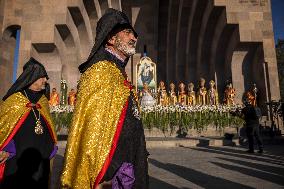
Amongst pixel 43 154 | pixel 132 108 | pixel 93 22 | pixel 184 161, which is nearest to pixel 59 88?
pixel 93 22

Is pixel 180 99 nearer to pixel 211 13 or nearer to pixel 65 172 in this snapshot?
pixel 211 13

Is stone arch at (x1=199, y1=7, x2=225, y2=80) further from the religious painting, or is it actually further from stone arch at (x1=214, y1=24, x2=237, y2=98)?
the religious painting

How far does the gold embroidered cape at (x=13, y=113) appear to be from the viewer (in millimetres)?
3330

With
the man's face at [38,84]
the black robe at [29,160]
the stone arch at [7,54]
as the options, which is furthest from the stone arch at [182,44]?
the black robe at [29,160]

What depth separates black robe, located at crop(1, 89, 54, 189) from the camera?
314cm

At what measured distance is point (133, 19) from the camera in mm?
29703

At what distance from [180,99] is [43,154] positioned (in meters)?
17.8

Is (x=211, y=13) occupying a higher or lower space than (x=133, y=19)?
lower

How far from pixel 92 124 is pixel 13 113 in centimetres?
225

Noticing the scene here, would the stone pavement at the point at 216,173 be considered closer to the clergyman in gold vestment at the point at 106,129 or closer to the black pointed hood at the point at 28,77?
the black pointed hood at the point at 28,77

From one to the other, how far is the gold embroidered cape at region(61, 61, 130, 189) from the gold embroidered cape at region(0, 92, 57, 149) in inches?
76.5

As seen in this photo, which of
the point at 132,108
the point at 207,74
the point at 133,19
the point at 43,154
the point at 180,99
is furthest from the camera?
the point at 133,19

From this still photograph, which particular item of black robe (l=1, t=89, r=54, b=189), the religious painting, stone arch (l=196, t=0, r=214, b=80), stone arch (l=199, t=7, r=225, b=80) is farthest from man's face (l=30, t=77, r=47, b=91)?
the religious painting

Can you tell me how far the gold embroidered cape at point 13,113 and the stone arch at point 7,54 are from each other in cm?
2069
